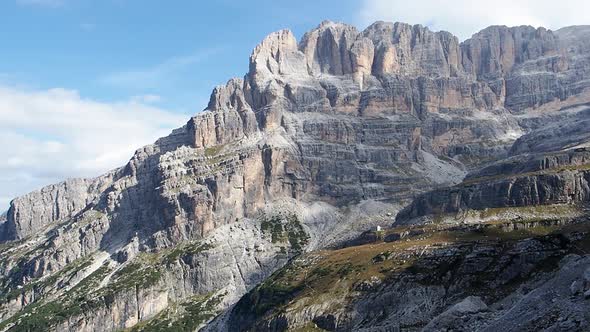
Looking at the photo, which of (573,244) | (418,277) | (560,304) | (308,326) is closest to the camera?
(560,304)

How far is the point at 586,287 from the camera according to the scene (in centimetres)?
6191

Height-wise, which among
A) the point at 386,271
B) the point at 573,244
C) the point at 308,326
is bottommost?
the point at 308,326

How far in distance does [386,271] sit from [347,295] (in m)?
13.3

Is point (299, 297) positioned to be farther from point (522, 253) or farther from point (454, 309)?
point (454, 309)

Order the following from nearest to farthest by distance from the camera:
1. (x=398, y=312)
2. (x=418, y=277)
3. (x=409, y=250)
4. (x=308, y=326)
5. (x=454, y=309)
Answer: (x=454, y=309)
(x=398, y=312)
(x=418, y=277)
(x=308, y=326)
(x=409, y=250)

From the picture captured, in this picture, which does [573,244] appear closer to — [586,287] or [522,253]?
[522,253]

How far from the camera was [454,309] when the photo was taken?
80.5 meters

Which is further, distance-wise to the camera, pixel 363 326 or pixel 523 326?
pixel 363 326

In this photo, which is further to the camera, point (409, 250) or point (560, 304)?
point (409, 250)

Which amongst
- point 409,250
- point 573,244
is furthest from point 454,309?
point 409,250

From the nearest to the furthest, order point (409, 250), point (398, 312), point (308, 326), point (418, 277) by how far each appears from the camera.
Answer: point (398, 312) < point (418, 277) < point (308, 326) < point (409, 250)

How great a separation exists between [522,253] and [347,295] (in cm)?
5713

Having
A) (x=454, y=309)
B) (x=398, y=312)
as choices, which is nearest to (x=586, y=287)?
(x=454, y=309)

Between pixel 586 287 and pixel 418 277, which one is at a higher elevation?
pixel 586 287
